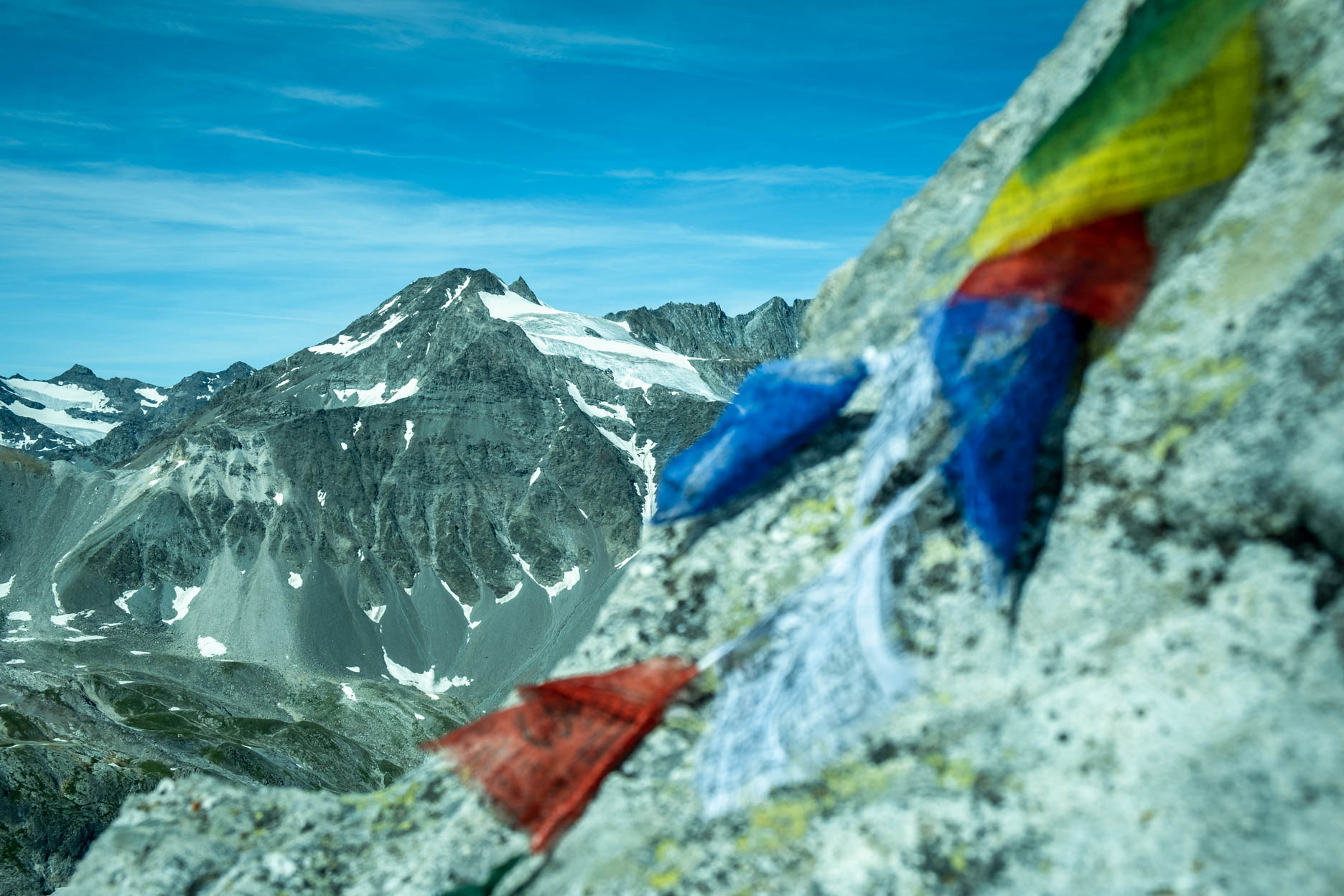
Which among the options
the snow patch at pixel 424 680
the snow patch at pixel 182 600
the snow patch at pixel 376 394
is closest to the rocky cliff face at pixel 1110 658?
the snow patch at pixel 424 680

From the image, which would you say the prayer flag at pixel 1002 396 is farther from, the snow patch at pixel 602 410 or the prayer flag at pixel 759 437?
the snow patch at pixel 602 410

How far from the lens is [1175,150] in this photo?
19.0ft

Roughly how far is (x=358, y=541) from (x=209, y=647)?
29948 millimetres

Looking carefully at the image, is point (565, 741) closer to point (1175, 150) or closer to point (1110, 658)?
point (1110, 658)

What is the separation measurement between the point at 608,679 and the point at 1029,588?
3.09m

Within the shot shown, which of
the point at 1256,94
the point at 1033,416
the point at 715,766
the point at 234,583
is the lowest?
the point at 715,766

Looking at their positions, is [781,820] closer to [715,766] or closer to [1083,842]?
[715,766]

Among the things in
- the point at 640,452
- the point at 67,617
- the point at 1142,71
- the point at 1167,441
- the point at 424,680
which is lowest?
the point at 424,680

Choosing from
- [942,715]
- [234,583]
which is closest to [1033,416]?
[942,715]

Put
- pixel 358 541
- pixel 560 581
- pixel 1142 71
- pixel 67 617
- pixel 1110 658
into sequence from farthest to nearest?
pixel 358 541, pixel 560 581, pixel 67 617, pixel 1142 71, pixel 1110 658

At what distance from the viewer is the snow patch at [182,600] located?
490 ft

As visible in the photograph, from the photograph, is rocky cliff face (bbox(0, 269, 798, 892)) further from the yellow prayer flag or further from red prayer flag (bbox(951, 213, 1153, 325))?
the yellow prayer flag

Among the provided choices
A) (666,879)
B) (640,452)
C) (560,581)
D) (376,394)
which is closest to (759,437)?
(666,879)

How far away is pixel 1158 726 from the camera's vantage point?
4461 millimetres
